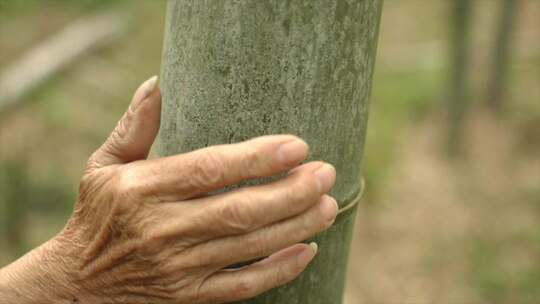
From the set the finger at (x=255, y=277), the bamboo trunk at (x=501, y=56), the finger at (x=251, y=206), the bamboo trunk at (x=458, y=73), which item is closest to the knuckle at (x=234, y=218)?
the finger at (x=251, y=206)

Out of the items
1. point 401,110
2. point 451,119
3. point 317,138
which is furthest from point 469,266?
point 317,138

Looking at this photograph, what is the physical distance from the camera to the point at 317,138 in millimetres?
1191

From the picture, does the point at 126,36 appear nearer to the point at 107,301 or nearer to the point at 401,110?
the point at 401,110

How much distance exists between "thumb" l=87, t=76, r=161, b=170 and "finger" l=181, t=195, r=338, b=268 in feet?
0.90

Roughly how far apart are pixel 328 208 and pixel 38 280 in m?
0.73

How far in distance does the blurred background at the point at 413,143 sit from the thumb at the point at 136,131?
329cm

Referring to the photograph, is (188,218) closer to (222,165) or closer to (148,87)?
(222,165)

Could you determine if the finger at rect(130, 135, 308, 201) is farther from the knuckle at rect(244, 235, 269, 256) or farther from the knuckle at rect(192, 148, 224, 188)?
the knuckle at rect(244, 235, 269, 256)

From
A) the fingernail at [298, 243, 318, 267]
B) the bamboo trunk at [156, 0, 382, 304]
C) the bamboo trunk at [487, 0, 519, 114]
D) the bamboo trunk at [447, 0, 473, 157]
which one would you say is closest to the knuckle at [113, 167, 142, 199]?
the bamboo trunk at [156, 0, 382, 304]

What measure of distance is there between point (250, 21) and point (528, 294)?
12.0 ft

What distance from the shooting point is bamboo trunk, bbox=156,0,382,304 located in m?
1.11

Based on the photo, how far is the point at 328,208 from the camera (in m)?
1.14

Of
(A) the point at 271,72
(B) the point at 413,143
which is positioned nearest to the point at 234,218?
(A) the point at 271,72

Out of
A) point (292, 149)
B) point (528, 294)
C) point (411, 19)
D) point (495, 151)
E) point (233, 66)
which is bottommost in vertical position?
point (528, 294)
